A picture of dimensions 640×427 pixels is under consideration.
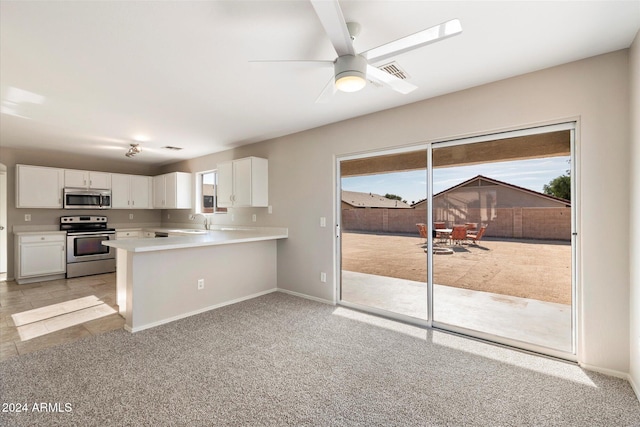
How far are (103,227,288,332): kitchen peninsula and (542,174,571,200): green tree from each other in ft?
10.5

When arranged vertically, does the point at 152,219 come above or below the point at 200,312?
above

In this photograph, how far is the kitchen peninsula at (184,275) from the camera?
120 inches

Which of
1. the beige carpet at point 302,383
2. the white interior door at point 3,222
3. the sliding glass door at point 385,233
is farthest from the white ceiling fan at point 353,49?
the white interior door at point 3,222

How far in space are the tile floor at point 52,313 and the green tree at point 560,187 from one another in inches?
177

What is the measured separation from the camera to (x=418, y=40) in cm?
160

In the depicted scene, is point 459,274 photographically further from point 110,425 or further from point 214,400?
point 110,425

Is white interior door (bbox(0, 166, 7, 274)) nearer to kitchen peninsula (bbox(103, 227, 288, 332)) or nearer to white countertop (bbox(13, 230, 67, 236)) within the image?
white countertop (bbox(13, 230, 67, 236))

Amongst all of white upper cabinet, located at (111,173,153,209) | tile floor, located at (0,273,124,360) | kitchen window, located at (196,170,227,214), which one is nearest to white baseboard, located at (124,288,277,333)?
tile floor, located at (0,273,124,360)

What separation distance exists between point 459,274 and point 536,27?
221 centimetres

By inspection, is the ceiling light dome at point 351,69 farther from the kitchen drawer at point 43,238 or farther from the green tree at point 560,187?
the kitchen drawer at point 43,238

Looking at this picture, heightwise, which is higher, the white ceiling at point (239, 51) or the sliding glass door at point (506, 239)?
the white ceiling at point (239, 51)

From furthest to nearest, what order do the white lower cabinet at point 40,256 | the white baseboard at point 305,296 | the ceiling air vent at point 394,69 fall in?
the white lower cabinet at point 40,256, the white baseboard at point 305,296, the ceiling air vent at point 394,69

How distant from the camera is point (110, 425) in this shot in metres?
1.68

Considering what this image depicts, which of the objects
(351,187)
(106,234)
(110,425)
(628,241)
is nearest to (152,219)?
(106,234)
